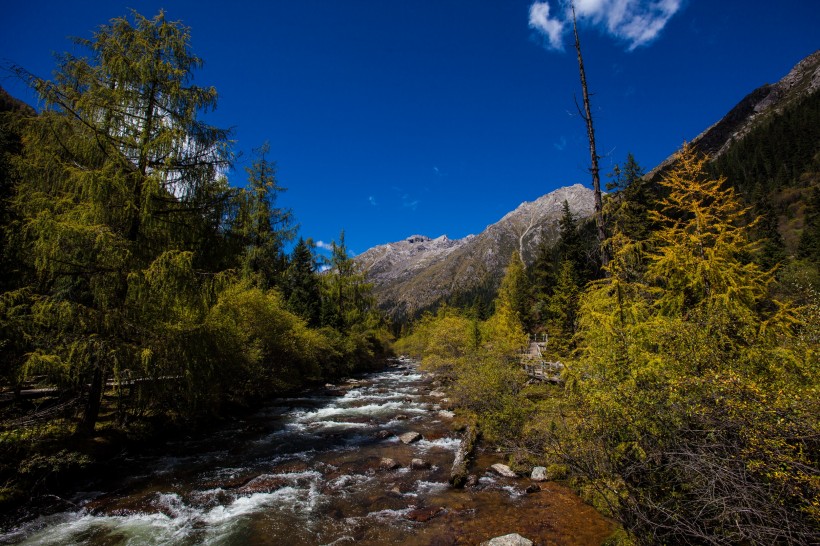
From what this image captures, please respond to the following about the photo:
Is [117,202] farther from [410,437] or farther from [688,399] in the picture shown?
[688,399]

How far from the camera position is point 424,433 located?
57.5 feet

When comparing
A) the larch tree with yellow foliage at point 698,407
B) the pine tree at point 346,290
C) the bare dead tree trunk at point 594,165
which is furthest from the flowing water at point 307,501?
the pine tree at point 346,290

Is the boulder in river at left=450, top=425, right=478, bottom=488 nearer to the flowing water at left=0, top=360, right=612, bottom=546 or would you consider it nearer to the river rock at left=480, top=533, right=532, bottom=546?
the flowing water at left=0, top=360, right=612, bottom=546

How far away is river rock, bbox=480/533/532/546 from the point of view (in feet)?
25.9

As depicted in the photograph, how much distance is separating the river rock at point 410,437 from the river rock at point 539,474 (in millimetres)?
5943

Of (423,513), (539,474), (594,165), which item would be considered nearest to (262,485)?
(423,513)

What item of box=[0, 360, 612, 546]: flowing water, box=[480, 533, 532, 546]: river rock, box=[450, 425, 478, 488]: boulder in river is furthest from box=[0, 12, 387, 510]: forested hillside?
box=[480, 533, 532, 546]: river rock

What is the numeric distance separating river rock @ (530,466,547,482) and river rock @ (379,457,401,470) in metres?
4.84

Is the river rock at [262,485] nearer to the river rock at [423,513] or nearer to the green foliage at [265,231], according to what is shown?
the river rock at [423,513]

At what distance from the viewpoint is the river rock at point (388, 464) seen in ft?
43.0

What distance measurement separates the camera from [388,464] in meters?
13.3

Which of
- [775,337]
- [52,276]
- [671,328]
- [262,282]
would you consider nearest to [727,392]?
[671,328]

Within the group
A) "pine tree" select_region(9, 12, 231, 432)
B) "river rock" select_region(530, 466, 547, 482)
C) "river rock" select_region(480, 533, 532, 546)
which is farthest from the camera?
"river rock" select_region(530, 466, 547, 482)

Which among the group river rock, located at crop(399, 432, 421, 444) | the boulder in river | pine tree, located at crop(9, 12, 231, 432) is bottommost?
river rock, located at crop(399, 432, 421, 444)
